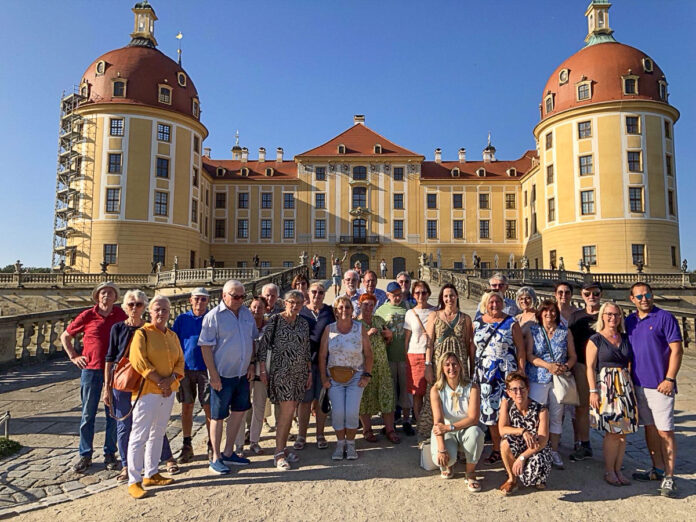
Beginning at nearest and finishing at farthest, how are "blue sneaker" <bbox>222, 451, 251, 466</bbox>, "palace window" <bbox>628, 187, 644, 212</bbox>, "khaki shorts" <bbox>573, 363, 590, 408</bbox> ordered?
"blue sneaker" <bbox>222, 451, 251, 466</bbox> → "khaki shorts" <bbox>573, 363, 590, 408</bbox> → "palace window" <bbox>628, 187, 644, 212</bbox>

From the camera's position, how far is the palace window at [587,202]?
2897 cm

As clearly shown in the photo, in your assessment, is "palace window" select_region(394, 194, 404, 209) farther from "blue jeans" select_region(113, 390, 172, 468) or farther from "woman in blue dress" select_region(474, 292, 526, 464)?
"blue jeans" select_region(113, 390, 172, 468)

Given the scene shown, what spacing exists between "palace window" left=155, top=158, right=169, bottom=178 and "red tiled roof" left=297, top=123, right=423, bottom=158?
1217 centimetres

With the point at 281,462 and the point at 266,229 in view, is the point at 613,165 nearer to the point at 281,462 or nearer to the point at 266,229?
the point at 266,229

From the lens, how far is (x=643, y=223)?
28.1m

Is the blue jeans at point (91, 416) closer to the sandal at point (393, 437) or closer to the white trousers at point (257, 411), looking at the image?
the white trousers at point (257, 411)

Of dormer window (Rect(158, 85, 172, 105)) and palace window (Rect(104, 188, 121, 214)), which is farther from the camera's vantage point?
dormer window (Rect(158, 85, 172, 105))

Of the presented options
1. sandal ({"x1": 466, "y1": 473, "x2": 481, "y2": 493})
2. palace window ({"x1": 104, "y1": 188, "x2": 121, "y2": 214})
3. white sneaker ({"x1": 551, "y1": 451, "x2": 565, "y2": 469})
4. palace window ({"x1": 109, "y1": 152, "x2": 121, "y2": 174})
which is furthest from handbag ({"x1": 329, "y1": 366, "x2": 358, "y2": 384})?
palace window ({"x1": 109, "y1": 152, "x2": 121, "y2": 174})

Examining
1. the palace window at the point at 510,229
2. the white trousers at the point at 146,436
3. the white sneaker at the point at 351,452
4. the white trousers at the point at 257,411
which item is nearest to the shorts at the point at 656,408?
the white sneaker at the point at 351,452

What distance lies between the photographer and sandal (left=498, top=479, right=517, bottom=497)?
12.6ft

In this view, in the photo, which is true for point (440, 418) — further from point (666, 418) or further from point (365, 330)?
point (666, 418)

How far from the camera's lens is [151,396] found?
4.00 m

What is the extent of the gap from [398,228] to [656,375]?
1412 inches

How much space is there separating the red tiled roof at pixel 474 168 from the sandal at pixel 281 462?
37.9 meters
